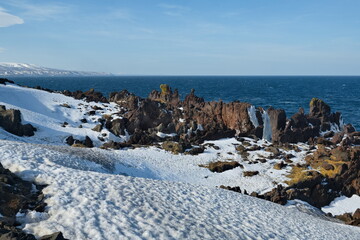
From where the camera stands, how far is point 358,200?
34094mm

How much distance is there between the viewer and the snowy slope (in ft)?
46.7

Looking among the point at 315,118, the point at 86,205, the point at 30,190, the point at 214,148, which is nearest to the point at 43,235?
the point at 86,205

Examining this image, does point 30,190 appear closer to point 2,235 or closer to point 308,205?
point 2,235

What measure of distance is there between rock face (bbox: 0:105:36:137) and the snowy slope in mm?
20483

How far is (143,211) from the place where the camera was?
16.5m

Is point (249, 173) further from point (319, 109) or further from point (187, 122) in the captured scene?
point (319, 109)

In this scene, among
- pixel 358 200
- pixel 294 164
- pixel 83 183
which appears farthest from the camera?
pixel 294 164

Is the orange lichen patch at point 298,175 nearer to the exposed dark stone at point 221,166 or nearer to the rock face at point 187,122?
the exposed dark stone at point 221,166

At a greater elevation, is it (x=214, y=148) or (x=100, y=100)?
(x=100, y=100)

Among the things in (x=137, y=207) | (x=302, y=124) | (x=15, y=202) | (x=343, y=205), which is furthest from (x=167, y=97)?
(x=15, y=202)

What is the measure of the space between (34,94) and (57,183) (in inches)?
2108

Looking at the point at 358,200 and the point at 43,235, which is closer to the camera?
the point at 43,235

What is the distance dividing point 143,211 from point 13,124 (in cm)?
3403

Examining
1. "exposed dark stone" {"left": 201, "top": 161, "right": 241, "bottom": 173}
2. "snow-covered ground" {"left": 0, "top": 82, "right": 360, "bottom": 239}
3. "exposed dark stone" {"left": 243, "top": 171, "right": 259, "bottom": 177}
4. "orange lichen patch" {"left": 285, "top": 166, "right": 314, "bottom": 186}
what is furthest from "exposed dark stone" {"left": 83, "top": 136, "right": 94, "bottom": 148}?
"orange lichen patch" {"left": 285, "top": 166, "right": 314, "bottom": 186}
